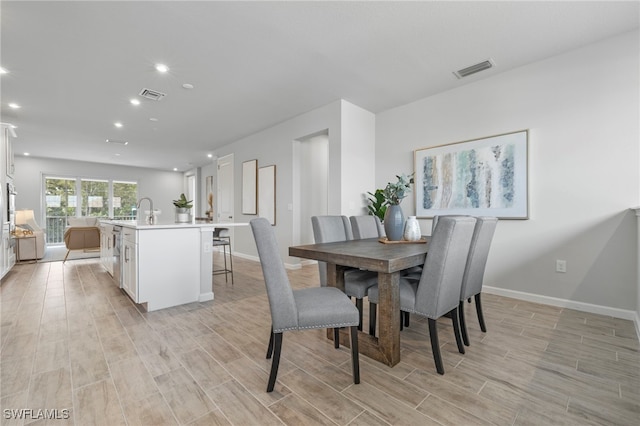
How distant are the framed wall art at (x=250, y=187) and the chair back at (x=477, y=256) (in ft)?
14.5

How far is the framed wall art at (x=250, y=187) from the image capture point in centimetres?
582

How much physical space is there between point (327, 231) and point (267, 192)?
3.28 meters

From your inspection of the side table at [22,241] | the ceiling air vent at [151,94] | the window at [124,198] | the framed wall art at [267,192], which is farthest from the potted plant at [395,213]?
the window at [124,198]

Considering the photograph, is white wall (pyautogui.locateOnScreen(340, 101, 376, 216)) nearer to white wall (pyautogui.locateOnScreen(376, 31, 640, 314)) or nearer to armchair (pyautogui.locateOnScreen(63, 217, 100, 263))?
white wall (pyautogui.locateOnScreen(376, 31, 640, 314))

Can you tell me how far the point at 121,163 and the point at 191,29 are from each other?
8.59 m

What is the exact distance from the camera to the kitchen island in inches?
108

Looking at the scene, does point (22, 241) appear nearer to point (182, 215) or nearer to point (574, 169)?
point (182, 215)

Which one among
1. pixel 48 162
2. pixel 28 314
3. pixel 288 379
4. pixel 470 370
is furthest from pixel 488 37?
pixel 48 162

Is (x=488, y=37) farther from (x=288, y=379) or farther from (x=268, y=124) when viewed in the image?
(x=268, y=124)

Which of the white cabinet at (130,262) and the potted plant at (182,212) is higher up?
the potted plant at (182,212)

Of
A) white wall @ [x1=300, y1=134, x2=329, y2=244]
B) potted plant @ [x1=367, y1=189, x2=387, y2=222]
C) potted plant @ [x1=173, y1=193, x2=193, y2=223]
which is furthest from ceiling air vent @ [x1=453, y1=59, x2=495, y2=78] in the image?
potted plant @ [x1=173, y1=193, x2=193, y2=223]

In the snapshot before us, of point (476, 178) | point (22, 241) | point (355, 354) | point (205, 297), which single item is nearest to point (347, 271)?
point (355, 354)

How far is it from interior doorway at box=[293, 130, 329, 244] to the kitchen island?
79.1 inches

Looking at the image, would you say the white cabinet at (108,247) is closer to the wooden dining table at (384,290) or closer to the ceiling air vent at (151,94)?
the ceiling air vent at (151,94)
